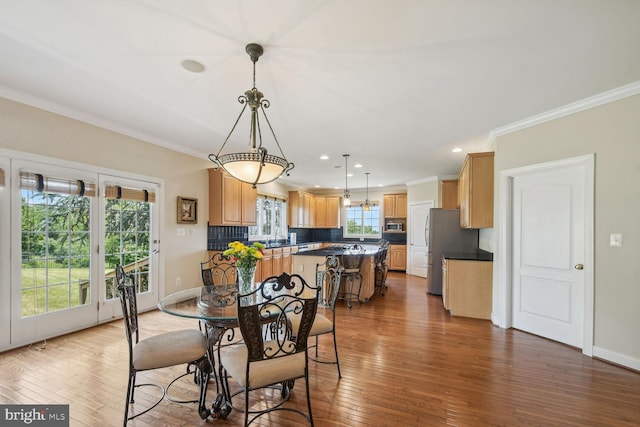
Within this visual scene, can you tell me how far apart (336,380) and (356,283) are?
8.96 feet

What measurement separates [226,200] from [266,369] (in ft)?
13.6

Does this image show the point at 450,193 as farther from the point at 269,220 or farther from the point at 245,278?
the point at 245,278

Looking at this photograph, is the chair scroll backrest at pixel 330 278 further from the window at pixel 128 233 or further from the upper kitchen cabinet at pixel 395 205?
the upper kitchen cabinet at pixel 395 205

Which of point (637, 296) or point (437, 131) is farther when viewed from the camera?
point (437, 131)

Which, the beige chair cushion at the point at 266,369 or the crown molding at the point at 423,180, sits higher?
the crown molding at the point at 423,180

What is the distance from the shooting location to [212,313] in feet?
6.58

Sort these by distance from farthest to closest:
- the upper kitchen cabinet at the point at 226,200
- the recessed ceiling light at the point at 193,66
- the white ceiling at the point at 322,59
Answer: the upper kitchen cabinet at the point at 226,200
the recessed ceiling light at the point at 193,66
the white ceiling at the point at 322,59

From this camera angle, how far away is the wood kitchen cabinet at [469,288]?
161 inches

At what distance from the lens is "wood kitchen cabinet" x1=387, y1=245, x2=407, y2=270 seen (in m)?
8.62

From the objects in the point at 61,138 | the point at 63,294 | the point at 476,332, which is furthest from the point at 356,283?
the point at 61,138

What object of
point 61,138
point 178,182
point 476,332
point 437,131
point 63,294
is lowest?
point 476,332

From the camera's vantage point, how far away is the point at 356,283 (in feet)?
16.9

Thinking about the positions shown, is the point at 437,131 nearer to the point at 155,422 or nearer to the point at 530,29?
the point at 530,29

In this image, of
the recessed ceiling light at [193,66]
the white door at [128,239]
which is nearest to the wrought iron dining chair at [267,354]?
the recessed ceiling light at [193,66]
